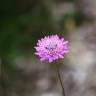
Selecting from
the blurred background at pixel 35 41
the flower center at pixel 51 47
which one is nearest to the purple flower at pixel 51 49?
the flower center at pixel 51 47

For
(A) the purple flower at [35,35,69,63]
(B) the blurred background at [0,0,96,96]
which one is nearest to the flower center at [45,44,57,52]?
(A) the purple flower at [35,35,69,63]

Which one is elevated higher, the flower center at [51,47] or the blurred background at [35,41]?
the blurred background at [35,41]

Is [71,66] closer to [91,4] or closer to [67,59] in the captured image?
[67,59]

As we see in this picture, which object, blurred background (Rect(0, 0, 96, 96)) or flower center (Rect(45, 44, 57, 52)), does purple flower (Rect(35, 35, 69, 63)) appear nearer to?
flower center (Rect(45, 44, 57, 52))

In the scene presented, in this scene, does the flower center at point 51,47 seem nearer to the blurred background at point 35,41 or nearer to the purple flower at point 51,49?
the purple flower at point 51,49

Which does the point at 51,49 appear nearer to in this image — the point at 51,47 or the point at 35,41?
the point at 51,47

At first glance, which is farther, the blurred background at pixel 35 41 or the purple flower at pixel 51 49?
the blurred background at pixel 35 41

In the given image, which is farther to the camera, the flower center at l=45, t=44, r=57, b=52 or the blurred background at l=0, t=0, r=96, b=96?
the blurred background at l=0, t=0, r=96, b=96
